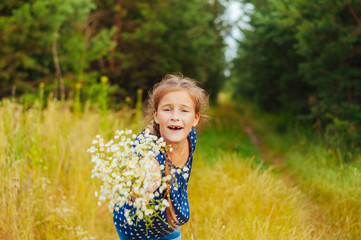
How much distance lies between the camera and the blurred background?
3.14 meters

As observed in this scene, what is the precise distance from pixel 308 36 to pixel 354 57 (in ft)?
4.10

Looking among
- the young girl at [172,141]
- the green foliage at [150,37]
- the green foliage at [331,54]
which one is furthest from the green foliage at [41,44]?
the young girl at [172,141]

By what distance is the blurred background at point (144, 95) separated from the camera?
123 inches

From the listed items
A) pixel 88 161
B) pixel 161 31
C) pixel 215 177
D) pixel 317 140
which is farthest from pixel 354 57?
pixel 88 161

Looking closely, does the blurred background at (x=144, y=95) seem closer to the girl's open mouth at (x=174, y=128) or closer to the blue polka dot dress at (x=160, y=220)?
the blue polka dot dress at (x=160, y=220)

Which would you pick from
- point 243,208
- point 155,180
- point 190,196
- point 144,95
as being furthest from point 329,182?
point 144,95

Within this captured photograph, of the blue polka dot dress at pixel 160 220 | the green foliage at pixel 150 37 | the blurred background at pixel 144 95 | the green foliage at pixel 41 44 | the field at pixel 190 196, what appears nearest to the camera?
the blue polka dot dress at pixel 160 220

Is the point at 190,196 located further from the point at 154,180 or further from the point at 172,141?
the point at 154,180

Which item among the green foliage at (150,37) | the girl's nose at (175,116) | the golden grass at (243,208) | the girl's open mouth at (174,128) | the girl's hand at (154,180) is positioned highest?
the green foliage at (150,37)

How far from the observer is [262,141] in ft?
31.7

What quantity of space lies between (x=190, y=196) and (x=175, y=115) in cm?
185

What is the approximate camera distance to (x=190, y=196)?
12.1 feet

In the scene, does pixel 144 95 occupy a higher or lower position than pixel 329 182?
higher

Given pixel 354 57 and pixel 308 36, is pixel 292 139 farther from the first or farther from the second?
pixel 308 36
